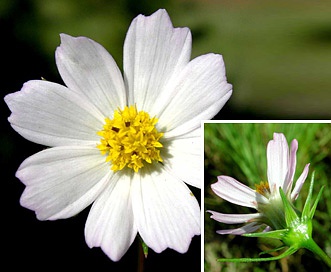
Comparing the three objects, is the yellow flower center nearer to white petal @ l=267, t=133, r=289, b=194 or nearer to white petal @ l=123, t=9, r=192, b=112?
white petal @ l=123, t=9, r=192, b=112

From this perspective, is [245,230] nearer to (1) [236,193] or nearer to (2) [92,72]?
(1) [236,193]

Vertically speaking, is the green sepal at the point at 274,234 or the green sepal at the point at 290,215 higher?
the green sepal at the point at 290,215

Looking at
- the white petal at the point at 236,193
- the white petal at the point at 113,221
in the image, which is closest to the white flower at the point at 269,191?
the white petal at the point at 236,193

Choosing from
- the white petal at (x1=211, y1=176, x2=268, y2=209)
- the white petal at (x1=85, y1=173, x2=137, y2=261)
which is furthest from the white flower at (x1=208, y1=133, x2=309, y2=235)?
the white petal at (x1=85, y1=173, x2=137, y2=261)

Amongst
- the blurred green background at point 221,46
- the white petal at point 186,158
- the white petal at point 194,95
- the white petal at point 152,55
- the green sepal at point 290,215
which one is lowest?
the green sepal at point 290,215

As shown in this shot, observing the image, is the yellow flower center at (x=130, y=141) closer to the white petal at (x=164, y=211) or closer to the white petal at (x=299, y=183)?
the white petal at (x=164, y=211)

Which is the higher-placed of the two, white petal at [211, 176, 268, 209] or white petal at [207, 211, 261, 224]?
white petal at [211, 176, 268, 209]

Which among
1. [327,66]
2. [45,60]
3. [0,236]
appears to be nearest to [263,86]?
[327,66]

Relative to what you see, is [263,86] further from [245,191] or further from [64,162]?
[64,162]
